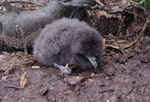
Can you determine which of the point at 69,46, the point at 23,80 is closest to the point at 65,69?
the point at 69,46

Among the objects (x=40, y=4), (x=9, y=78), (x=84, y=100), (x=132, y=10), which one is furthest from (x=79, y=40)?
(x=40, y=4)

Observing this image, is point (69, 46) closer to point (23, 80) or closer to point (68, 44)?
point (68, 44)

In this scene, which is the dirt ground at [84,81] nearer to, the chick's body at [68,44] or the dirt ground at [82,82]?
the dirt ground at [82,82]

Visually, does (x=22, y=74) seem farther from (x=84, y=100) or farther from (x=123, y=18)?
(x=123, y=18)

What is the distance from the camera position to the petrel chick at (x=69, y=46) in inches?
156

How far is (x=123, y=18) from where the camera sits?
496cm

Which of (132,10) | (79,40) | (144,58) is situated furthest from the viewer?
(132,10)

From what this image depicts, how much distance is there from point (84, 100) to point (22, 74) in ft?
2.94

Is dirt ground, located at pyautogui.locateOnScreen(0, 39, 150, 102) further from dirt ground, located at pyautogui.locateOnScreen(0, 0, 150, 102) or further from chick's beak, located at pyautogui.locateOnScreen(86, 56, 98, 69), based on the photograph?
chick's beak, located at pyautogui.locateOnScreen(86, 56, 98, 69)

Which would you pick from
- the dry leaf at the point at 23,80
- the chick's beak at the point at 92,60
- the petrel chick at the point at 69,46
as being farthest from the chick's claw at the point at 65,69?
the dry leaf at the point at 23,80

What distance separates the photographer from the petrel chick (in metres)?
3.97

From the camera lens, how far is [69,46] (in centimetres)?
411

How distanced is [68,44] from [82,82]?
0.48 meters

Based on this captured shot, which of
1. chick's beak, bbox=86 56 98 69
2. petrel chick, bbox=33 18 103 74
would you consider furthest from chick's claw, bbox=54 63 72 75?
chick's beak, bbox=86 56 98 69
